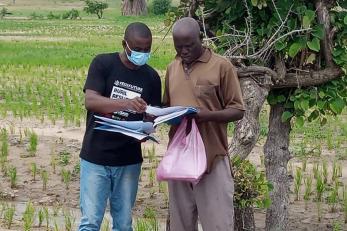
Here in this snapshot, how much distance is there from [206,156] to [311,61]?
195 centimetres

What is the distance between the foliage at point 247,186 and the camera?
6020mm

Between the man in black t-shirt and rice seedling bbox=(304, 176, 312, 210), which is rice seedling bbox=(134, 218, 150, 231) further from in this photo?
rice seedling bbox=(304, 176, 312, 210)

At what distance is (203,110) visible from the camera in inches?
200

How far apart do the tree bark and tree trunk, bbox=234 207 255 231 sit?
1.40 feet

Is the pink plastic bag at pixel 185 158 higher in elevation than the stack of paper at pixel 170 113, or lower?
lower

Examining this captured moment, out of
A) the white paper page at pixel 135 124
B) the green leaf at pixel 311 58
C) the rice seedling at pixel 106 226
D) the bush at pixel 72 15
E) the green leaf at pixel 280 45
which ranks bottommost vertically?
the rice seedling at pixel 106 226

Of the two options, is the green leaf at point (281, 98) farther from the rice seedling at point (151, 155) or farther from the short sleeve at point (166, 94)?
the rice seedling at point (151, 155)

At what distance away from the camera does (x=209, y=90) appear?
513cm

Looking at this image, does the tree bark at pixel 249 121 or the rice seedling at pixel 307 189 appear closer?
the tree bark at pixel 249 121

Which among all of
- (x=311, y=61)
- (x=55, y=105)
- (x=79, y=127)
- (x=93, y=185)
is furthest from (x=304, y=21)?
(x=55, y=105)

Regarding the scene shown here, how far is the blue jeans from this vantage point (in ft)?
18.1

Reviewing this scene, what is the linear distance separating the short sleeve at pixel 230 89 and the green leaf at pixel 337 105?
1658 mm

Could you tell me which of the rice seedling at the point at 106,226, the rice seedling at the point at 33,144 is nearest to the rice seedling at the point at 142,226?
the rice seedling at the point at 106,226

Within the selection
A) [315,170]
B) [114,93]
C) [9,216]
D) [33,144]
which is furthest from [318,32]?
[33,144]
